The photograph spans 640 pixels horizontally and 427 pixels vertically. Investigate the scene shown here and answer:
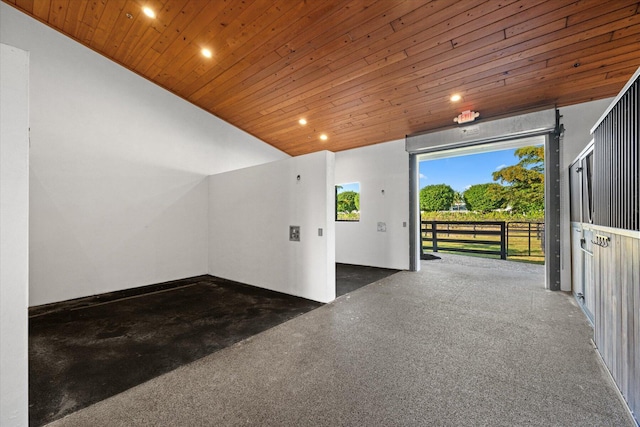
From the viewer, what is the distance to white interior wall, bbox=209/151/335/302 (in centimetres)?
371

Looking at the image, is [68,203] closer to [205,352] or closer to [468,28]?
[205,352]

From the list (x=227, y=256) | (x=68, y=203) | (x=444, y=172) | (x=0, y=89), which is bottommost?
(x=227, y=256)

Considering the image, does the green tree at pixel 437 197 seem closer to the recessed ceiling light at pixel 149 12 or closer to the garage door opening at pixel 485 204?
the garage door opening at pixel 485 204

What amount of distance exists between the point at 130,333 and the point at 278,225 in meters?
2.30

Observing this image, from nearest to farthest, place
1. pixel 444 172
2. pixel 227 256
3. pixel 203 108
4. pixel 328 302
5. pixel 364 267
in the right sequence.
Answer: pixel 328 302
pixel 227 256
pixel 203 108
pixel 364 267
pixel 444 172

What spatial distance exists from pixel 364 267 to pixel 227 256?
3.21 metres

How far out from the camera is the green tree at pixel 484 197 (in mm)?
8860

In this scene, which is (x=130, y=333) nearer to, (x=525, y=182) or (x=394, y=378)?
(x=394, y=378)

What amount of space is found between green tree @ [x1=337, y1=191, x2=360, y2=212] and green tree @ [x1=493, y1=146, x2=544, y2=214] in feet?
18.7

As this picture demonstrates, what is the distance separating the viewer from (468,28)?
9.18 feet

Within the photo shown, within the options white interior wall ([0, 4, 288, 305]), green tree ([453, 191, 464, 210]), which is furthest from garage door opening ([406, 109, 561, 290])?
white interior wall ([0, 4, 288, 305])

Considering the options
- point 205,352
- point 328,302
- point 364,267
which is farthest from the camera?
point 364,267

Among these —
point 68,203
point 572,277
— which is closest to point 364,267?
point 572,277

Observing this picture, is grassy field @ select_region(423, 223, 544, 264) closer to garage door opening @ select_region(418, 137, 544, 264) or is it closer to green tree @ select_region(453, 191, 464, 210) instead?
garage door opening @ select_region(418, 137, 544, 264)
